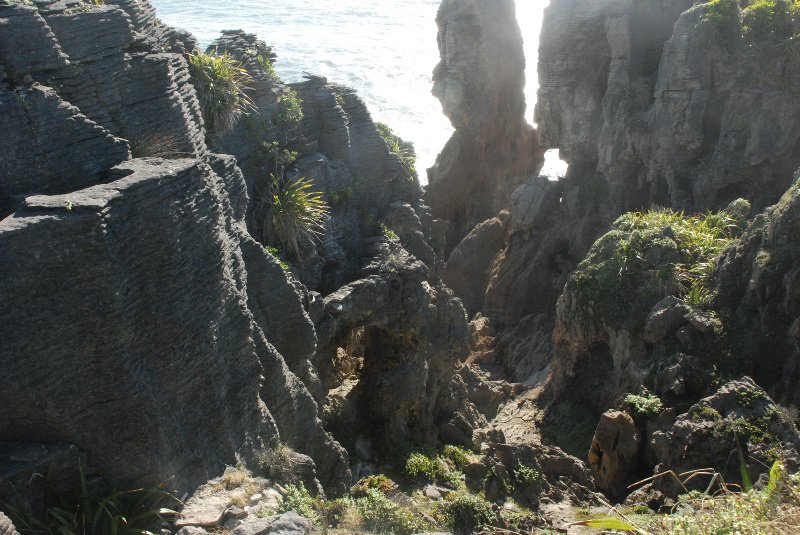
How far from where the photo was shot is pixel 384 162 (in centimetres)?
2355

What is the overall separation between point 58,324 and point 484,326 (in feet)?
78.0

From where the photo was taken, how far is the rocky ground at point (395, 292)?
1062 centimetres

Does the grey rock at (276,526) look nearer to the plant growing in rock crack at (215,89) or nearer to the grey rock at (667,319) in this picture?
the plant growing in rock crack at (215,89)

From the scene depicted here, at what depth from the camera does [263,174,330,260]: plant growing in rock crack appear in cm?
1875

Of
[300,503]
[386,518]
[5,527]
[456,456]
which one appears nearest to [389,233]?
[456,456]

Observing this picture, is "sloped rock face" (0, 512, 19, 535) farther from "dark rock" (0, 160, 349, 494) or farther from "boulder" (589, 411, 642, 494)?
"boulder" (589, 411, 642, 494)

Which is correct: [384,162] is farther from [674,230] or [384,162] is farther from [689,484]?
[689,484]

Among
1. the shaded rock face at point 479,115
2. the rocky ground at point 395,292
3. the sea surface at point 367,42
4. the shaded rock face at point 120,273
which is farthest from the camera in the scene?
the sea surface at point 367,42

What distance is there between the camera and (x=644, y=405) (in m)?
20.4

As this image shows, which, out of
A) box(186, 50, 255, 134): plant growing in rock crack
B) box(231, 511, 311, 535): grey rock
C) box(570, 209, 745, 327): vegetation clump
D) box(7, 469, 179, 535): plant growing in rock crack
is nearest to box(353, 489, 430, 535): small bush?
box(231, 511, 311, 535): grey rock

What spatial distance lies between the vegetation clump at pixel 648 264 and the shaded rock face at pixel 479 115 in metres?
17.1

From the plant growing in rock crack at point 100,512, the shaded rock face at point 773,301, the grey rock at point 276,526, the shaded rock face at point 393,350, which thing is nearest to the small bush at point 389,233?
the shaded rock face at point 393,350

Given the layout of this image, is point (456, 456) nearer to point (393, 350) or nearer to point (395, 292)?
point (393, 350)

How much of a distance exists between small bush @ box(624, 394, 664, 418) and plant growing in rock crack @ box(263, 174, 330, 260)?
9064 millimetres
